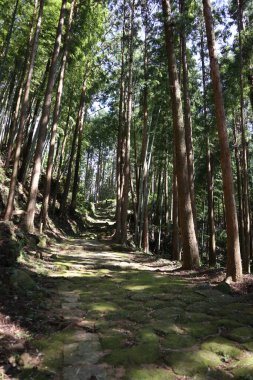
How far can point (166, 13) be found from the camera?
9258mm

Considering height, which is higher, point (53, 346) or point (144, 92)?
point (144, 92)

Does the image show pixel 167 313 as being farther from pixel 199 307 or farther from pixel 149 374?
pixel 149 374

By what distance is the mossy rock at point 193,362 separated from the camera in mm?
3318

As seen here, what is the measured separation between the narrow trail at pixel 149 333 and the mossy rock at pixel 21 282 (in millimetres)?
513

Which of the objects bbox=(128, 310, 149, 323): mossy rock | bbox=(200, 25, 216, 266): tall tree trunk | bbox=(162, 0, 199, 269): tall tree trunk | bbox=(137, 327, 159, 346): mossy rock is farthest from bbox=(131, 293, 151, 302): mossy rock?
bbox=(200, 25, 216, 266): tall tree trunk

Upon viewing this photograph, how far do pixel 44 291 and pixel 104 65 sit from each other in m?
16.2

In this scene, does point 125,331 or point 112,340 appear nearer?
point 112,340

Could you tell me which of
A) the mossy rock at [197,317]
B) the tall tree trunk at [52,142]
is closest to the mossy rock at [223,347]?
the mossy rock at [197,317]

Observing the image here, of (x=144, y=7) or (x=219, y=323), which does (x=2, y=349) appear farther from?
(x=144, y=7)

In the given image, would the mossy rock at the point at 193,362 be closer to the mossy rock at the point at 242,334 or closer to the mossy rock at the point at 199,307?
the mossy rock at the point at 242,334

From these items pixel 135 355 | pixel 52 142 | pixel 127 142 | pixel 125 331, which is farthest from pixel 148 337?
pixel 127 142

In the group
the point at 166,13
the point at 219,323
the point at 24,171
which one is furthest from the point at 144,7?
the point at 219,323

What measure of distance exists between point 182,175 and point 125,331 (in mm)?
5006

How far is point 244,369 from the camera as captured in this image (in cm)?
332
